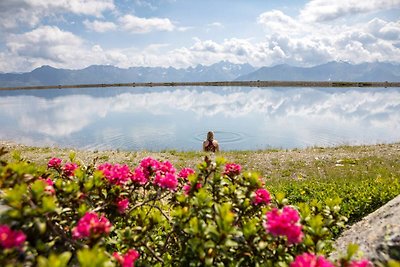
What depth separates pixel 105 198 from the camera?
6.69 meters

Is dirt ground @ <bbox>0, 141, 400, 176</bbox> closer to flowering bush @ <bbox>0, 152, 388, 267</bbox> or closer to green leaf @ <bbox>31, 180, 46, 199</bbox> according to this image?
flowering bush @ <bbox>0, 152, 388, 267</bbox>

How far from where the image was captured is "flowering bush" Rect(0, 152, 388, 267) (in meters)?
4.68

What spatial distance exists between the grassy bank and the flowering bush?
7239 mm

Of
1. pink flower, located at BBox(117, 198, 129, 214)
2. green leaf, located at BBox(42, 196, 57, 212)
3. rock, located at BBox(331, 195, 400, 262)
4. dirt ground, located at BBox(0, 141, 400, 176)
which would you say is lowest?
dirt ground, located at BBox(0, 141, 400, 176)

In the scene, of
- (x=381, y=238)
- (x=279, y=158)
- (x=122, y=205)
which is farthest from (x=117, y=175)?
(x=279, y=158)

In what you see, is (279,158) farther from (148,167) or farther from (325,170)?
(148,167)

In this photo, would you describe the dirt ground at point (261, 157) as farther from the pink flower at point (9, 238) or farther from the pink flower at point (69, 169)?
the pink flower at point (9, 238)

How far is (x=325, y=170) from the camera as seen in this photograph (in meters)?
23.7

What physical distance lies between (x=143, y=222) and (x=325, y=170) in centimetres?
1978

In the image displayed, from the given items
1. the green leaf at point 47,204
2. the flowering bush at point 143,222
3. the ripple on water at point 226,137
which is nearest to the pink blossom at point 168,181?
the flowering bush at point 143,222

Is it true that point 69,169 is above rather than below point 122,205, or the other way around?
above

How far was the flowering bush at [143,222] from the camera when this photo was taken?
4.68 metres

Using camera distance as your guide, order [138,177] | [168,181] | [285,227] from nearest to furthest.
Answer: [285,227] → [168,181] → [138,177]

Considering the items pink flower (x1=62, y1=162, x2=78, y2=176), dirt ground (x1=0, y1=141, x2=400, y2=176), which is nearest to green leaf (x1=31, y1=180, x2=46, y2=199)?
pink flower (x1=62, y1=162, x2=78, y2=176)
